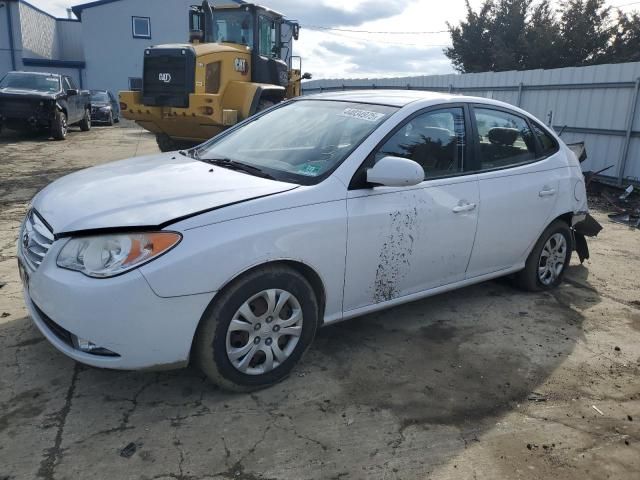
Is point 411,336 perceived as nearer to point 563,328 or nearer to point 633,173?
point 563,328

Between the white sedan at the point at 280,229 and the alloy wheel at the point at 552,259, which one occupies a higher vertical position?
the white sedan at the point at 280,229

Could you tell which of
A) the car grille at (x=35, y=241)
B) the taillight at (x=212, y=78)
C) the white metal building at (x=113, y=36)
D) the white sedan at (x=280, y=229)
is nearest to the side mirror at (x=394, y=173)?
the white sedan at (x=280, y=229)

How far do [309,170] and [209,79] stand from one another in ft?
22.9

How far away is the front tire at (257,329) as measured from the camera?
2.77 meters

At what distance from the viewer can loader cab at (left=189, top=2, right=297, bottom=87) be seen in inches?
407

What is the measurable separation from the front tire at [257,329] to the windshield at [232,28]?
8.53 metres

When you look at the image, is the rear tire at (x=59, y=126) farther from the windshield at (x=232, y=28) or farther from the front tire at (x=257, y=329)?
the front tire at (x=257, y=329)

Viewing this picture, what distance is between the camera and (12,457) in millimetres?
2443

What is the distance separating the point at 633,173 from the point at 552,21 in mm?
21823

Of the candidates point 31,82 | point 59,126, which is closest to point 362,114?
point 59,126

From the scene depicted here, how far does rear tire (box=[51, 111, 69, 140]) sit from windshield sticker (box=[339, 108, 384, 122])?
505 inches

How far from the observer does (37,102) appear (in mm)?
13484

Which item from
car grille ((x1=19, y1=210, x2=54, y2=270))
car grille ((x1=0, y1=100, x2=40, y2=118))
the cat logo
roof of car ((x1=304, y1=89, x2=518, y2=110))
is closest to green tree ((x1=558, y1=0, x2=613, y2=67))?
the cat logo

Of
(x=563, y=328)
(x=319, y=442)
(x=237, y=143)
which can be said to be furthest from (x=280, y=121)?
(x=563, y=328)
